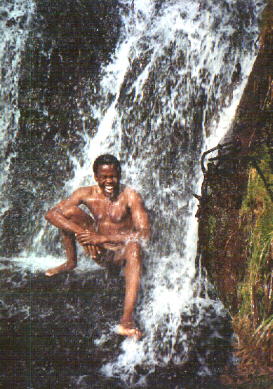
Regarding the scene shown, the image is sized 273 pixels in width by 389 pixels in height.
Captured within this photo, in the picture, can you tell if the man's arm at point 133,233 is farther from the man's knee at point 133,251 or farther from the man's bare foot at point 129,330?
the man's bare foot at point 129,330

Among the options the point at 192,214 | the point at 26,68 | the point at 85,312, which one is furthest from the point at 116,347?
the point at 26,68

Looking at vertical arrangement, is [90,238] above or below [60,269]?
above

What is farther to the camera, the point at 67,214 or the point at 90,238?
the point at 67,214

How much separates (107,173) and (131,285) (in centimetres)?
70

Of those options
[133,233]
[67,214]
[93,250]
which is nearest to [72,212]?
[67,214]

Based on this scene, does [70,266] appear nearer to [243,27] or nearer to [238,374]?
[238,374]

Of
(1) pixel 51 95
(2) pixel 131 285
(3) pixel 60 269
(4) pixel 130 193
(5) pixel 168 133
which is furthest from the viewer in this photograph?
(1) pixel 51 95

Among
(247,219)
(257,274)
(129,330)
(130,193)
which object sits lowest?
(129,330)

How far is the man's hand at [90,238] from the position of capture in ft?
7.90

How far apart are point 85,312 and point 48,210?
82 cm

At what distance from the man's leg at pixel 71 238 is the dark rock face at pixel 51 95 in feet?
1.17

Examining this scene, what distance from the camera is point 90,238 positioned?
2.43 meters

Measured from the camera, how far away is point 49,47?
3.08 meters

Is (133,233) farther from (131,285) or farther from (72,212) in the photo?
(72,212)
